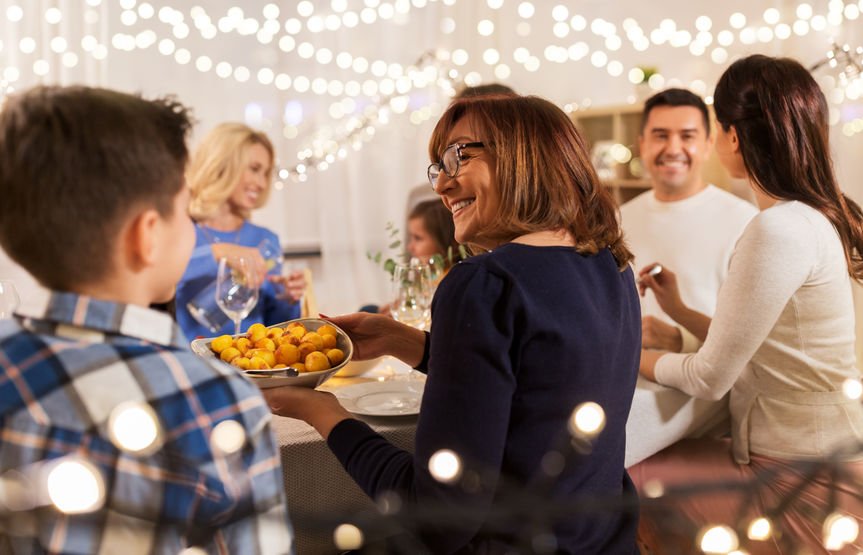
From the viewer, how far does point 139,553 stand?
0.73 meters

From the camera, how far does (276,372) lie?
45.5 inches

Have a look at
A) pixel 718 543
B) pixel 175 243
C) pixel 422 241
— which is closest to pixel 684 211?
pixel 422 241

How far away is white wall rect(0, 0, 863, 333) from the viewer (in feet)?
11.9

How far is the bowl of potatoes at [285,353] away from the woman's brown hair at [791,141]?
920 millimetres

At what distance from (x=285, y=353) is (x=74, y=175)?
544mm

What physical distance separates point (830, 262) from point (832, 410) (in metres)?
0.29

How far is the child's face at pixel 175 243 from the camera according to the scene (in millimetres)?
795

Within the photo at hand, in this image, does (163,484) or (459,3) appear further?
(459,3)

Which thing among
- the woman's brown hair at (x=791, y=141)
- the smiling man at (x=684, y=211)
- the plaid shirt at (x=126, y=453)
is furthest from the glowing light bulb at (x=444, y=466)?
the smiling man at (x=684, y=211)

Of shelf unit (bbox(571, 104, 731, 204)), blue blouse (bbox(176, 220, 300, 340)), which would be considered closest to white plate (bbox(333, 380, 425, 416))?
blue blouse (bbox(176, 220, 300, 340))

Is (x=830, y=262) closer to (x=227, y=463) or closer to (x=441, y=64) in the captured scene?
(x=227, y=463)

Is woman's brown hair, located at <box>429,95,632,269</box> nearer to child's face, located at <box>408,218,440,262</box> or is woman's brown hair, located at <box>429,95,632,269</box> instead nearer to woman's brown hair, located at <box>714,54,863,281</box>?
woman's brown hair, located at <box>714,54,863,281</box>

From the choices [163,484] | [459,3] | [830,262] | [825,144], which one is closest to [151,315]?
[163,484]

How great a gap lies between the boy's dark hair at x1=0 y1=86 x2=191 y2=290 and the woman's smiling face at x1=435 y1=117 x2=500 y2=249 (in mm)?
509
